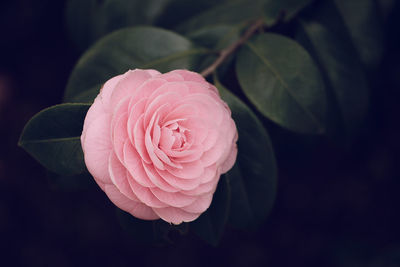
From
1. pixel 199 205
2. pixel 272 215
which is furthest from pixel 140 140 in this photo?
pixel 272 215

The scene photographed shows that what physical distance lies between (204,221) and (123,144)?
240mm

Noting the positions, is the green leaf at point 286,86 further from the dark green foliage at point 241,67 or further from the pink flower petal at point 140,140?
the pink flower petal at point 140,140

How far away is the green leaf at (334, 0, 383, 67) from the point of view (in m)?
0.97

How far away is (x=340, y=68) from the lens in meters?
0.96

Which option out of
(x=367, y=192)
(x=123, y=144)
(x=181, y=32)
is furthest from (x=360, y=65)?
(x=367, y=192)

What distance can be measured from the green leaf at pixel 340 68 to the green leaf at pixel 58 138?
2.13 feet

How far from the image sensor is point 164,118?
1.83 ft

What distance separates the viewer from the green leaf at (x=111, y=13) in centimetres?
108

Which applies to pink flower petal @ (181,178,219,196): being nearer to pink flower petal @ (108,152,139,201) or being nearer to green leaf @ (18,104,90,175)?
pink flower petal @ (108,152,139,201)

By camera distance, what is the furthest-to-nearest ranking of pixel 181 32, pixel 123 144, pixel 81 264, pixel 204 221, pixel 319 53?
pixel 81 264
pixel 181 32
pixel 319 53
pixel 204 221
pixel 123 144

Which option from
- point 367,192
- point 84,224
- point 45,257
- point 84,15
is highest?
point 84,15

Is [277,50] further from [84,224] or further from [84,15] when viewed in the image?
[84,224]

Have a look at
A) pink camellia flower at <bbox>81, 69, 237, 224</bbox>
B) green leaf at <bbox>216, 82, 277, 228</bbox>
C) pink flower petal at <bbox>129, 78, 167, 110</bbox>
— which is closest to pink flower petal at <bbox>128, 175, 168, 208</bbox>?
pink camellia flower at <bbox>81, 69, 237, 224</bbox>

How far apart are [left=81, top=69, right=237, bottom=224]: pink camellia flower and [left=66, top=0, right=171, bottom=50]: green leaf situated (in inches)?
23.4
